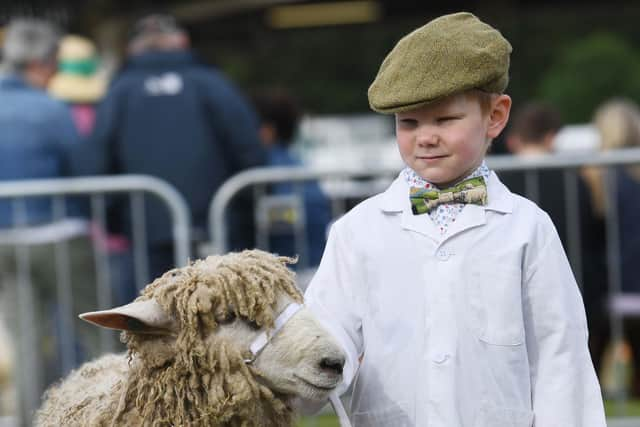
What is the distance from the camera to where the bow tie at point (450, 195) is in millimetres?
2998

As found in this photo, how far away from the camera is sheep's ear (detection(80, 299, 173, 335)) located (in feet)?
9.57

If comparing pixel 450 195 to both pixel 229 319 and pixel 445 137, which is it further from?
pixel 229 319

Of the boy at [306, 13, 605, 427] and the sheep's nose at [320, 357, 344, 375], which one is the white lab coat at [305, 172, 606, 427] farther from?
the sheep's nose at [320, 357, 344, 375]

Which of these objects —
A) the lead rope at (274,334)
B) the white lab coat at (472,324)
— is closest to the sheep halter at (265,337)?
the lead rope at (274,334)

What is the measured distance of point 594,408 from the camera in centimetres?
298

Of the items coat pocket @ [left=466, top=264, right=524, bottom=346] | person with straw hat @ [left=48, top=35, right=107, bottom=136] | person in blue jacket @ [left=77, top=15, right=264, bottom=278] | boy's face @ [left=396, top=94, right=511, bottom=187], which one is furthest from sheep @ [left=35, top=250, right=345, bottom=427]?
person with straw hat @ [left=48, top=35, right=107, bottom=136]

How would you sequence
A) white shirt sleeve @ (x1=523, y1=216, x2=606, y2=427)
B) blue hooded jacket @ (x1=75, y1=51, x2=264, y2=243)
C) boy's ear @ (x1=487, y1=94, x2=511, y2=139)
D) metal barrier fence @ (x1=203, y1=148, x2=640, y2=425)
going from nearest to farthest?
white shirt sleeve @ (x1=523, y1=216, x2=606, y2=427) → boy's ear @ (x1=487, y1=94, x2=511, y2=139) → metal barrier fence @ (x1=203, y1=148, x2=640, y2=425) → blue hooded jacket @ (x1=75, y1=51, x2=264, y2=243)

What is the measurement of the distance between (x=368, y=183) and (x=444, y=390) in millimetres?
4682

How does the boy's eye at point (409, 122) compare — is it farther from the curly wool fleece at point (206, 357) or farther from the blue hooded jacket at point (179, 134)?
the blue hooded jacket at point (179, 134)

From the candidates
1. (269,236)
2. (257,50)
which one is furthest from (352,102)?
(269,236)

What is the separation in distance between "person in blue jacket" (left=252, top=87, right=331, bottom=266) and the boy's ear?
10.8 ft

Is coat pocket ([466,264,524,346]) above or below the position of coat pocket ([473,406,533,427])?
above

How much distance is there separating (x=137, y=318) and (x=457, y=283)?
0.81 meters

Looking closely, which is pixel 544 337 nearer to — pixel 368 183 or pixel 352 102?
pixel 368 183
